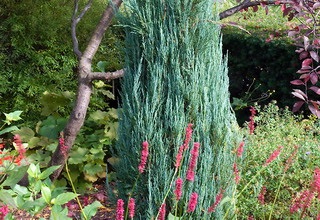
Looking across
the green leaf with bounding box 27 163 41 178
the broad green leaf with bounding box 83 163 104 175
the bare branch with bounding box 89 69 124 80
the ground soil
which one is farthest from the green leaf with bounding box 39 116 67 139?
the green leaf with bounding box 27 163 41 178

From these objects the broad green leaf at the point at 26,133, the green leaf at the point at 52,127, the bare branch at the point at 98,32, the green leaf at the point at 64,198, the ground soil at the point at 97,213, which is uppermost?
the bare branch at the point at 98,32

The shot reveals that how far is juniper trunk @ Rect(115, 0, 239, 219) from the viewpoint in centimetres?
280

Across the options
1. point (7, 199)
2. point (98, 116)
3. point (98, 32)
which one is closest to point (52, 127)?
point (98, 116)

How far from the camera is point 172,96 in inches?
111

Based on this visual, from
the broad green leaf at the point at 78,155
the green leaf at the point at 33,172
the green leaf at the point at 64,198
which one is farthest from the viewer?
the broad green leaf at the point at 78,155

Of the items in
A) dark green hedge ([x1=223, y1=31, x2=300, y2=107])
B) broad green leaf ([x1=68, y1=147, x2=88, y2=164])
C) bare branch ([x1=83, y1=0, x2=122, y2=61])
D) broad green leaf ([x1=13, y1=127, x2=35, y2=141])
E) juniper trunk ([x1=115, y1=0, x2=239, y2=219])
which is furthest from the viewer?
dark green hedge ([x1=223, y1=31, x2=300, y2=107])

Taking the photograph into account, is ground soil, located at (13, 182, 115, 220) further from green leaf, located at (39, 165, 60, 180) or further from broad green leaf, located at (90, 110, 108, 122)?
green leaf, located at (39, 165, 60, 180)

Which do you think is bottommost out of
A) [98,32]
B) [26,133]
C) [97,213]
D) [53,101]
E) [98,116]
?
[97,213]

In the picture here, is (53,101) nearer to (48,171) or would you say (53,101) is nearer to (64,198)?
(48,171)

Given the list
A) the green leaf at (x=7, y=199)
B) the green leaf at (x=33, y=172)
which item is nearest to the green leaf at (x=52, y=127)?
the green leaf at (x=33, y=172)

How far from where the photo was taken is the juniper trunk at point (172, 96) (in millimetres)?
2803

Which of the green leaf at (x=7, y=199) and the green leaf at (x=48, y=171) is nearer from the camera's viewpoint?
the green leaf at (x=7, y=199)

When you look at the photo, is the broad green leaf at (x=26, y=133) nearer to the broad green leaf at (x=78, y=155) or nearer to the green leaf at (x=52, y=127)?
the green leaf at (x=52, y=127)

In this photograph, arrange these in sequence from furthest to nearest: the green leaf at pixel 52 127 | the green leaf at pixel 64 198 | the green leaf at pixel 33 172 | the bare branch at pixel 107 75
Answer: the green leaf at pixel 52 127 < the bare branch at pixel 107 75 < the green leaf at pixel 33 172 < the green leaf at pixel 64 198
